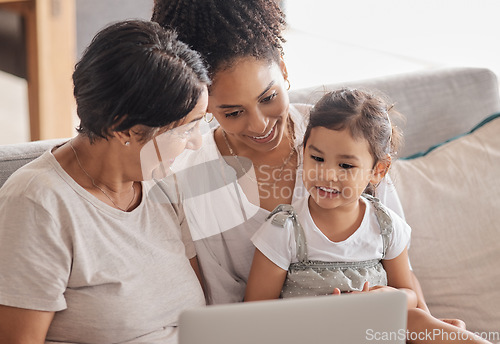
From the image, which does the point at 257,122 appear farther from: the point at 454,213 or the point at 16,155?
the point at 454,213

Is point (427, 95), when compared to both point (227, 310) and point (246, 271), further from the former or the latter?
point (227, 310)

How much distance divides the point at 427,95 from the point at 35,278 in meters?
1.38

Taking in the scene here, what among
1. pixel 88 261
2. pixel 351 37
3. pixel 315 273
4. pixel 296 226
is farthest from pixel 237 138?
pixel 351 37

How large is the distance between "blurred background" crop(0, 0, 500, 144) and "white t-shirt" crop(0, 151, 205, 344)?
1.91 meters

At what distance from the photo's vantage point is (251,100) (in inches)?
59.8

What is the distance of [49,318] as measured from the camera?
1.34 m

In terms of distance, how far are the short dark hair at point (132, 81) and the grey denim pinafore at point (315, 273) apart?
391 millimetres

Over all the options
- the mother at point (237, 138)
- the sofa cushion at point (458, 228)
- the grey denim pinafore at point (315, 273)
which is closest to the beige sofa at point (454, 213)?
the sofa cushion at point (458, 228)

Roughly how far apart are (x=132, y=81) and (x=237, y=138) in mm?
468

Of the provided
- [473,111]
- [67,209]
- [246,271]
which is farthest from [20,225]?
[473,111]

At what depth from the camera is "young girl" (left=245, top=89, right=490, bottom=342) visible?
5.01 ft

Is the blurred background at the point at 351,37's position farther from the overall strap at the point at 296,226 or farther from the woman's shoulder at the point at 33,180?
the overall strap at the point at 296,226

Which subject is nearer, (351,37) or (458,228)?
(458,228)

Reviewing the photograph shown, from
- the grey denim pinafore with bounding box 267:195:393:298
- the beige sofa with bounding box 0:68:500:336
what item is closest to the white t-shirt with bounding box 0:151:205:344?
the grey denim pinafore with bounding box 267:195:393:298
